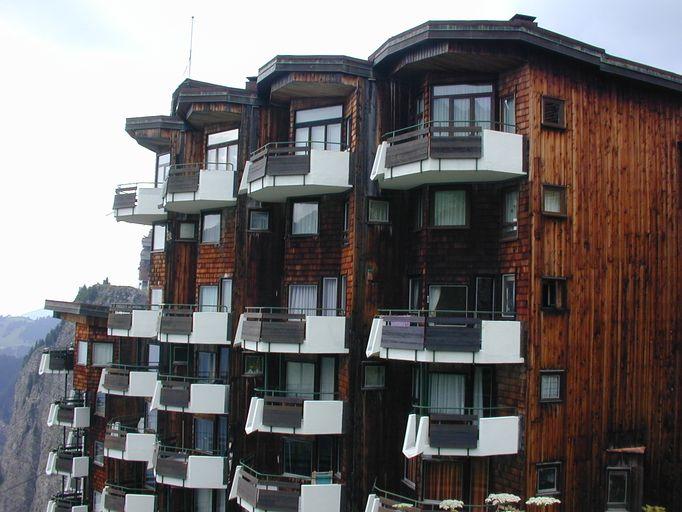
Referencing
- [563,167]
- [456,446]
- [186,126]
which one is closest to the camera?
[456,446]

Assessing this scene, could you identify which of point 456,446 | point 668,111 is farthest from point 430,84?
point 456,446

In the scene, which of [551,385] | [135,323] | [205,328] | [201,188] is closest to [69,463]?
[135,323]

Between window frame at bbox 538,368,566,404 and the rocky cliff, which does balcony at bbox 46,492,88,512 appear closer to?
window frame at bbox 538,368,566,404

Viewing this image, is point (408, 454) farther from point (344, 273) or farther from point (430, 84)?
point (430, 84)

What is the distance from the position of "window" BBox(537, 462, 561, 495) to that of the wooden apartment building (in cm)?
8

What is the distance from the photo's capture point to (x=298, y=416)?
2245 cm

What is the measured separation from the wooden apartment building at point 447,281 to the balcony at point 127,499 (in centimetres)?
269

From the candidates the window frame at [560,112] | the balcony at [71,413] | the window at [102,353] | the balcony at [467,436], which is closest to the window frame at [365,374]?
the balcony at [467,436]

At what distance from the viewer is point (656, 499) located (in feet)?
69.6

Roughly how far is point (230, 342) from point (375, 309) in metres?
6.64

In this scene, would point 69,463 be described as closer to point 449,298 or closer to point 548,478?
point 449,298

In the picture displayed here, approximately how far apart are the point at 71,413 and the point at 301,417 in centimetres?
2038

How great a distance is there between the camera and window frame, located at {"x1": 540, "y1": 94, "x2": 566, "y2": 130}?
20.3 meters

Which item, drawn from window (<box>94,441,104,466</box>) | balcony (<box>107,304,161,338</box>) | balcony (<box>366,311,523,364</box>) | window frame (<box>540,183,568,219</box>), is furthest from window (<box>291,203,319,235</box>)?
window (<box>94,441,104,466</box>)
